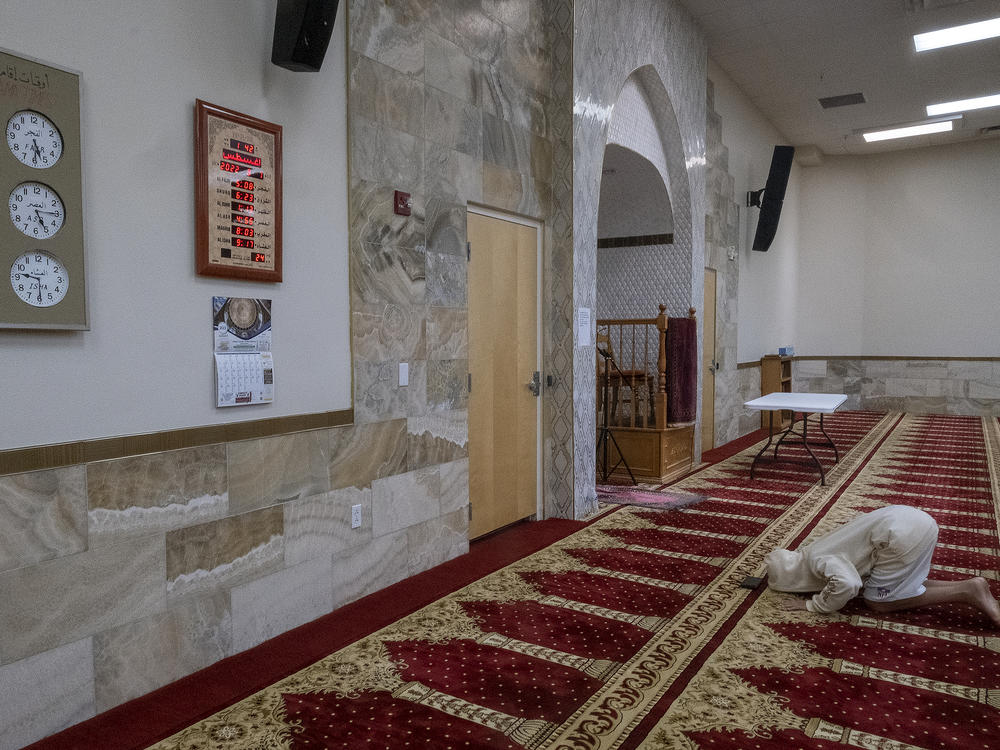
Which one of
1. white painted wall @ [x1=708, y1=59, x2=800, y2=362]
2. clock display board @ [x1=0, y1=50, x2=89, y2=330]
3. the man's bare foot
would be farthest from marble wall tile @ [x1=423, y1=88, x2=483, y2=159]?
white painted wall @ [x1=708, y1=59, x2=800, y2=362]

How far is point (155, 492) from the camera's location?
2605 millimetres

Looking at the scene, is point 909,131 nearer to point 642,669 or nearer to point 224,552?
point 642,669

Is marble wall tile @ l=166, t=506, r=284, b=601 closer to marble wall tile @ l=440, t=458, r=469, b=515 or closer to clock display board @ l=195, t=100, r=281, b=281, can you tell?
clock display board @ l=195, t=100, r=281, b=281

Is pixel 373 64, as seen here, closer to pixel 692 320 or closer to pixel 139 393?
pixel 139 393

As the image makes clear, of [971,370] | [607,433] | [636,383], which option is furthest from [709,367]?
[971,370]

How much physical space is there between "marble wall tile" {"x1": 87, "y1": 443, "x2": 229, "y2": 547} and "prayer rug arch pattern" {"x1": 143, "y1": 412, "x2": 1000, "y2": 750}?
27.9 inches

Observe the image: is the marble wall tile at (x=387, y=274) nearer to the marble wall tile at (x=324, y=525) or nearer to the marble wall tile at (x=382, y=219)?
the marble wall tile at (x=382, y=219)

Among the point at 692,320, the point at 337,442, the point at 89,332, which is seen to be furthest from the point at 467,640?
the point at 692,320

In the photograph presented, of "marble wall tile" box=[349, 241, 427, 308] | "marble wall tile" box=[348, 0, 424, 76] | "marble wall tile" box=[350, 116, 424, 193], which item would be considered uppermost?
"marble wall tile" box=[348, 0, 424, 76]

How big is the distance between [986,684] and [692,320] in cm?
451

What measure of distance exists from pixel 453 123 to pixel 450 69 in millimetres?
298

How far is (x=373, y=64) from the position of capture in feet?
11.5

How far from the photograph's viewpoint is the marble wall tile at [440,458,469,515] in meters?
4.09

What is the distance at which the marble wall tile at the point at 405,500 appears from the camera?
11.9 ft
